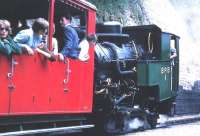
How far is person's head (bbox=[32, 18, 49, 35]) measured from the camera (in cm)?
719

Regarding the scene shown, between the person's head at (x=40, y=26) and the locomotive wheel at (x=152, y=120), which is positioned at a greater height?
the person's head at (x=40, y=26)

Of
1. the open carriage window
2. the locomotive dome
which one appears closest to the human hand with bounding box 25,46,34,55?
the open carriage window

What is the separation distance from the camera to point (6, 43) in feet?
21.3

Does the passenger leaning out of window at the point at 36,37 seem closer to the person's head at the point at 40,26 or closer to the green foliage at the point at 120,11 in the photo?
the person's head at the point at 40,26

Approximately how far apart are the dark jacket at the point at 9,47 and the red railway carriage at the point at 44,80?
8cm

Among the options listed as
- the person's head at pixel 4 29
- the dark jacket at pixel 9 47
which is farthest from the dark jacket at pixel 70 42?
the person's head at pixel 4 29

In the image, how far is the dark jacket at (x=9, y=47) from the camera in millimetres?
6430

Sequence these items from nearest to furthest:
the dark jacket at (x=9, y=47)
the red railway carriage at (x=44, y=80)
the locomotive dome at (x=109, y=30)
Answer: the dark jacket at (x=9, y=47) < the red railway carriage at (x=44, y=80) < the locomotive dome at (x=109, y=30)

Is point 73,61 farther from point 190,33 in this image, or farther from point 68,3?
point 190,33

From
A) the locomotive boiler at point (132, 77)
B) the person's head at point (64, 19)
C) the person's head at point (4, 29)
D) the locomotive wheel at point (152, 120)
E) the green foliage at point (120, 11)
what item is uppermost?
the green foliage at point (120, 11)

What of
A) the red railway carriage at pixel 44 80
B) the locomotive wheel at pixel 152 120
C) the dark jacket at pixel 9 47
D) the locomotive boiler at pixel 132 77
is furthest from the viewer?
the locomotive wheel at pixel 152 120

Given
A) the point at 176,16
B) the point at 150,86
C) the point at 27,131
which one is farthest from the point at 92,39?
the point at 176,16

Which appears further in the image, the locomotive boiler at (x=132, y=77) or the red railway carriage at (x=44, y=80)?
the locomotive boiler at (x=132, y=77)

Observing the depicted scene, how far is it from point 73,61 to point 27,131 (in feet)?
5.67
